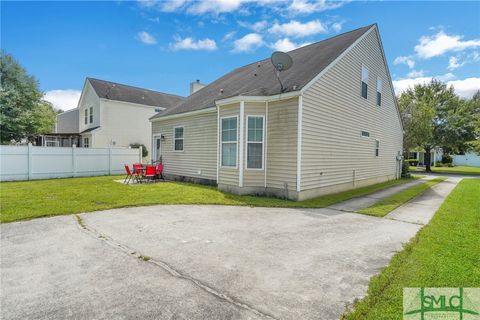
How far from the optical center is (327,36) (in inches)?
573

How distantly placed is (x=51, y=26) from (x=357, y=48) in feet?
44.5

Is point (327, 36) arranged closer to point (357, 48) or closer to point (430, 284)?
point (357, 48)

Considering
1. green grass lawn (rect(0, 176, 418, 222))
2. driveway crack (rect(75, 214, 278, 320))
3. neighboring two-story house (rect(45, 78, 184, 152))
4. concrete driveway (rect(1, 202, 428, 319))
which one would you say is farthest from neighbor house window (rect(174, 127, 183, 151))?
neighboring two-story house (rect(45, 78, 184, 152))

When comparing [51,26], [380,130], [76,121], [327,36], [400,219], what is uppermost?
[327,36]

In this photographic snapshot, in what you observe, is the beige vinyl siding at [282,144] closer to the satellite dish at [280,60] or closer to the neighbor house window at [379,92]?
the satellite dish at [280,60]

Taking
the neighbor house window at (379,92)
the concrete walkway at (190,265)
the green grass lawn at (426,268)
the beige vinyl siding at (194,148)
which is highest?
the neighbor house window at (379,92)

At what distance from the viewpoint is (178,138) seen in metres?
14.2

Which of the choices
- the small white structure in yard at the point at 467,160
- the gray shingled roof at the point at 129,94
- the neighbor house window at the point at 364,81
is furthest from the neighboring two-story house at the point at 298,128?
the small white structure in yard at the point at 467,160

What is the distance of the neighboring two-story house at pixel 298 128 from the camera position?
30.2 feet

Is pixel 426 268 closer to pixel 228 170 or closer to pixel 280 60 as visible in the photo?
pixel 228 170

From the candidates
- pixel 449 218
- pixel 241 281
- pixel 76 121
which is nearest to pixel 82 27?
pixel 241 281

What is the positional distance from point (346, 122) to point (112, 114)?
20.0 m

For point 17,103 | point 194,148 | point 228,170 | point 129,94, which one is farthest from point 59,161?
point 129,94

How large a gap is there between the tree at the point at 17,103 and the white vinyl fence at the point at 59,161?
908 centimetres
